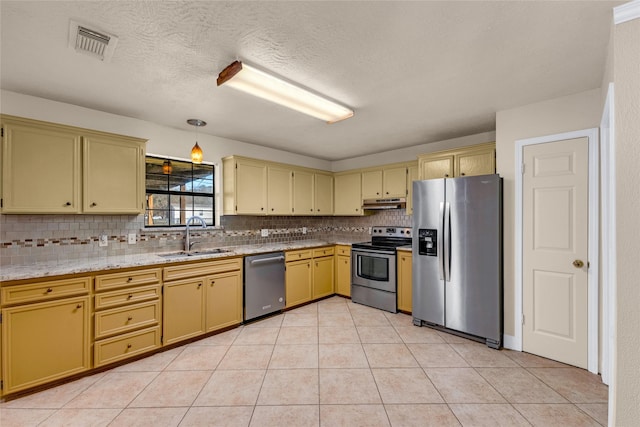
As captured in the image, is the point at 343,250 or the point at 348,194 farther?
the point at 348,194

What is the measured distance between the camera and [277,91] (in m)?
2.36

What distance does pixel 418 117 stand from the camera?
3213mm

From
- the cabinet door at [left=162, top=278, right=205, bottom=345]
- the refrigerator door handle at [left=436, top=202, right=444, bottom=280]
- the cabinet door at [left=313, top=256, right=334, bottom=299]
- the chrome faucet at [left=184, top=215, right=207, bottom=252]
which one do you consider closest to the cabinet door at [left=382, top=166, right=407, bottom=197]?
the refrigerator door handle at [left=436, top=202, right=444, bottom=280]

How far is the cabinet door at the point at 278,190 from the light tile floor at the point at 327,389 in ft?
6.42

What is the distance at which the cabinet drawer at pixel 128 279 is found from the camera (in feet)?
8.23

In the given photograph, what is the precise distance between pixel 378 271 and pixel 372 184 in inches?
57.8

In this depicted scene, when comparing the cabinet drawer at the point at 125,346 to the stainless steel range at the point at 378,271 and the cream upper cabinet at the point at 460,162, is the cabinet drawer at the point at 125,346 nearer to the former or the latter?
the stainless steel range at the point at 378,271

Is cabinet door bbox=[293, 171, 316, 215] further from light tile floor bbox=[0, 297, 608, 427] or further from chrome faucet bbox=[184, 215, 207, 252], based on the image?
light tile floor bbox=[0, 297, 608, 427]

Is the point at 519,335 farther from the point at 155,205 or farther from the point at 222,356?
the point at 155,205

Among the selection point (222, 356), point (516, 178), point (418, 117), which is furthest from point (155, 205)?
point (516, 178)

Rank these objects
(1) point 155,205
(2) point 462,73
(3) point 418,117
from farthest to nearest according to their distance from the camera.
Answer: (1) point 155,205, (3) point 418,117, (2) point 462,73

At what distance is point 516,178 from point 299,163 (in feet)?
10.9

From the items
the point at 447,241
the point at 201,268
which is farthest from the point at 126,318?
the point at 447,241

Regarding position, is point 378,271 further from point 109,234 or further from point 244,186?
point 109,234
